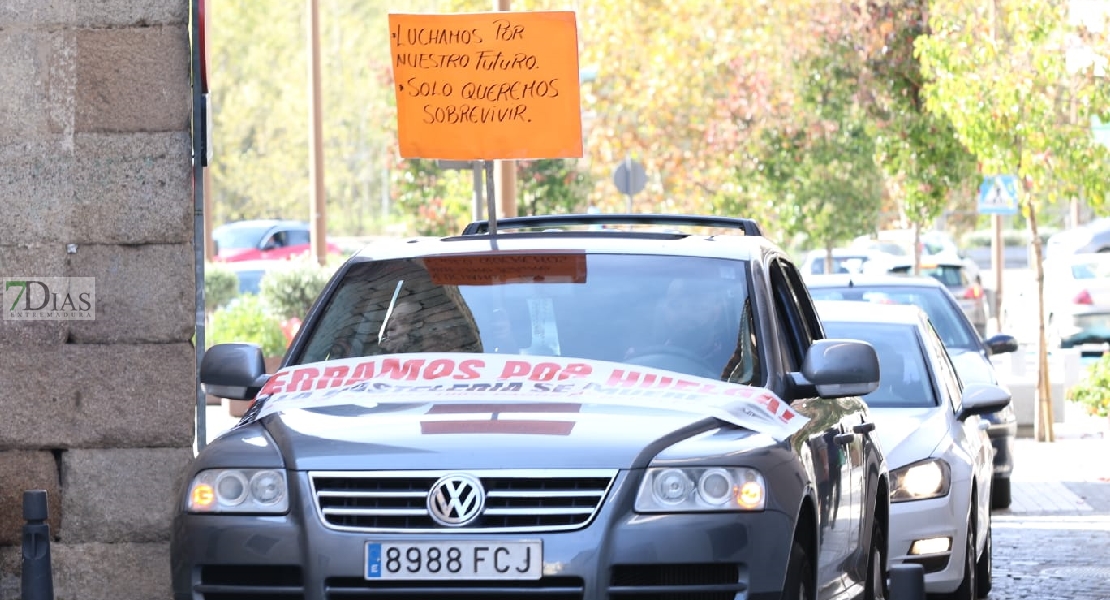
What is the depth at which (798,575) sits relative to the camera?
20.1 feet

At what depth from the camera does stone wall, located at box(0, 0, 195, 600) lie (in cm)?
930

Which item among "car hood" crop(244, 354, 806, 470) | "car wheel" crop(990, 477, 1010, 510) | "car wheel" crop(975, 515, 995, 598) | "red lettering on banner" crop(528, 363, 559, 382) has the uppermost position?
"red lettering on banner" crop(528, 363, 559, 382)

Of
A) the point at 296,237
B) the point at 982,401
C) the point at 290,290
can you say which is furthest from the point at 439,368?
the point at 296,237

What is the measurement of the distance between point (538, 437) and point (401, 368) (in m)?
0.97

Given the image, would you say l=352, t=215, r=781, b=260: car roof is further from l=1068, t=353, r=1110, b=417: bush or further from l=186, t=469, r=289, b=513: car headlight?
l=1068, t=353, r=1110, b=417: bush

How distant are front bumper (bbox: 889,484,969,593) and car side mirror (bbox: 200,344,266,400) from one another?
405 centimetres

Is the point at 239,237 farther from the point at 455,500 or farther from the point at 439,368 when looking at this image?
the point at 455,500

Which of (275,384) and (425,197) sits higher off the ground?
(425,197)

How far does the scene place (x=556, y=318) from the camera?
23.0 ft

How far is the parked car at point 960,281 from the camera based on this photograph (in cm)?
3712

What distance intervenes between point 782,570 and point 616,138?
33.4 metres

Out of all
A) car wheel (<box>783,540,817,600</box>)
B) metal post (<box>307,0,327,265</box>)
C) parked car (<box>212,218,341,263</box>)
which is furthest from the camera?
parked car (<box>212,218,341,263</box>)

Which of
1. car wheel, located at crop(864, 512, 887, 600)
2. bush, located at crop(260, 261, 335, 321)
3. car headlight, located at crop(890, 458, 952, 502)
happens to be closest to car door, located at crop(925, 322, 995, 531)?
car headlight, located at crop(890, 458, 952, 502)

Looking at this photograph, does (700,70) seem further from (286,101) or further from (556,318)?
(286,101)
